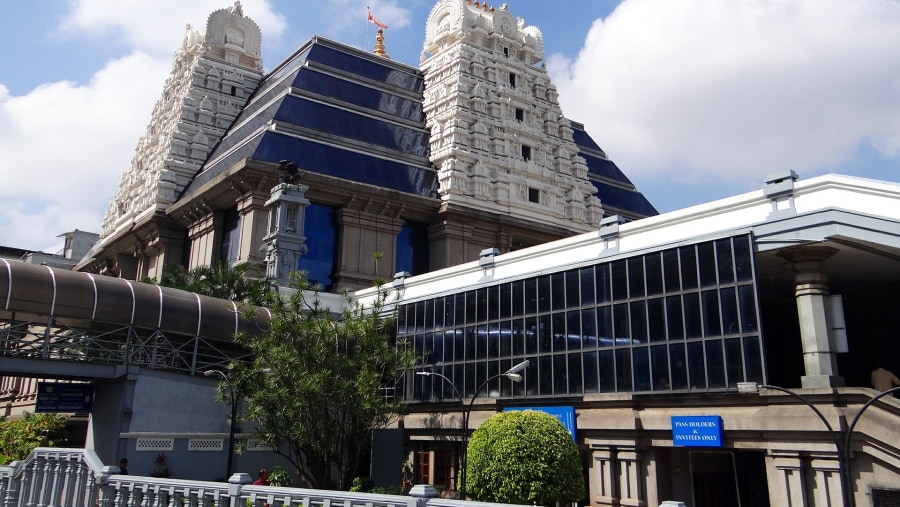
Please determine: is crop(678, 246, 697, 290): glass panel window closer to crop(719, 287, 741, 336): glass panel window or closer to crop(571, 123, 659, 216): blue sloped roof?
crop(719, 287, 741, 336): glass panel window

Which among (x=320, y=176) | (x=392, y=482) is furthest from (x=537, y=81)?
(x=392, y=482)

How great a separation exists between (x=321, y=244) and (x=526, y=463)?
97.6 feet

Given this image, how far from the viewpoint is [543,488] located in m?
21.6

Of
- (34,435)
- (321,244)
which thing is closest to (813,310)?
(321,244)

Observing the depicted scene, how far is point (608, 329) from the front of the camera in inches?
1041

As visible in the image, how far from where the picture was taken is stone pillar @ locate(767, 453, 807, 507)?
20953 millimetres

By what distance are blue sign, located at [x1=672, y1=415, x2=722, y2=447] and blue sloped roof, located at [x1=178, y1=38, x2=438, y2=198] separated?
31.5 meters

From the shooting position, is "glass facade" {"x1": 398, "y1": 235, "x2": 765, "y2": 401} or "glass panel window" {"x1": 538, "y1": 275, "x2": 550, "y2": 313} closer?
"glass facade" {"x1": 398, "y1": 235, "x2": 765, "y2": 401}

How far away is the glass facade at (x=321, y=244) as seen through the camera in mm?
48344

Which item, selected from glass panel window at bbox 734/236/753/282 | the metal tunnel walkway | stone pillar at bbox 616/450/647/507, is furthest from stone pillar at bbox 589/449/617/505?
the metal tunnel walkway

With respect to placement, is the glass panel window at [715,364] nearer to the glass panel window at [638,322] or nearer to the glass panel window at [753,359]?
the glass panel window at [753,359]

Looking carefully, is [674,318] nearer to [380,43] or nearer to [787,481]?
[787,481]

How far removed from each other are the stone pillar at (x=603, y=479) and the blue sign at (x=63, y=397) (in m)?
19.3

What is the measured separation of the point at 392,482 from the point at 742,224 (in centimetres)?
1909
